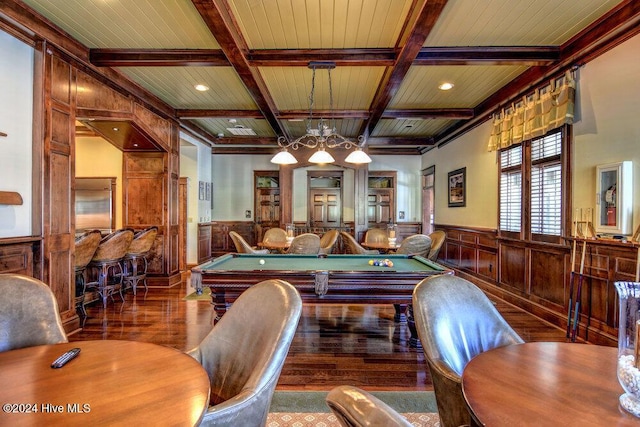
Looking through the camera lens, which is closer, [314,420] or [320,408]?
[314,420]

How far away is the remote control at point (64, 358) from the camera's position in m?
1.20

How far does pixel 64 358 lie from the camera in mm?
1237

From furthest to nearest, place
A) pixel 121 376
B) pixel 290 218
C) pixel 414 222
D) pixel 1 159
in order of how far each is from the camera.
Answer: pixel 414 222
pixel 290 218
pixel 1 159
pixel 121 376

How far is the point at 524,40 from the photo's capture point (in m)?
3.51

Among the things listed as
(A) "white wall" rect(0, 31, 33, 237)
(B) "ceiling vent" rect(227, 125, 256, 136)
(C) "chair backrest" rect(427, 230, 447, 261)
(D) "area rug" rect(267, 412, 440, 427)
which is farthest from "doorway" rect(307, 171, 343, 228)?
(D) "area rug" rect(267, 412, 440, 427)

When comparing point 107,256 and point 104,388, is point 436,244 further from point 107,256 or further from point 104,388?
point 104,388

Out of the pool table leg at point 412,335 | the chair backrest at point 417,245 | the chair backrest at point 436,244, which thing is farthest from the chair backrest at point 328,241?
the pool table leg at point 412,335

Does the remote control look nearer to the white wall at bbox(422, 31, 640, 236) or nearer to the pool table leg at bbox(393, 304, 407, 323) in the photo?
the pool table leg at bbox(393, 304, 407, 323)

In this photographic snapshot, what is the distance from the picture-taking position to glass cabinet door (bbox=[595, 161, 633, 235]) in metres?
2.98

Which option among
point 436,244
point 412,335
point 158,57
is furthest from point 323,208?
point 412,335

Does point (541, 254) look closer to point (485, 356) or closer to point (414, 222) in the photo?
point (485, 356)

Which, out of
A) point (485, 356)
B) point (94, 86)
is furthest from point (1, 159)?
point (485, 356)

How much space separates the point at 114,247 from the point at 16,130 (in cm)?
193

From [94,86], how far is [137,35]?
1.13 m
